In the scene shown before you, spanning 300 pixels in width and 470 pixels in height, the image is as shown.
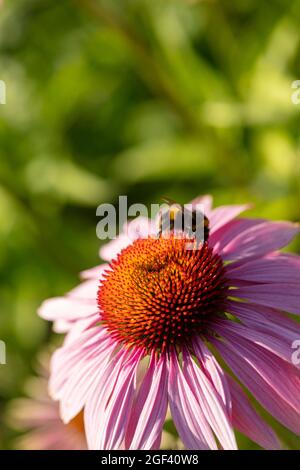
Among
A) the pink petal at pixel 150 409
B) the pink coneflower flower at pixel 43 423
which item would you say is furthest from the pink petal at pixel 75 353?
the pink coneflower flower at pixel 43 423

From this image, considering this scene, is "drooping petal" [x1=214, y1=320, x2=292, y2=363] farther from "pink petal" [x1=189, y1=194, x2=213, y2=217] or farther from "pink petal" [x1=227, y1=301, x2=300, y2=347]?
"pink petal" [x1=189, y1=194, x2=213, y2=217]

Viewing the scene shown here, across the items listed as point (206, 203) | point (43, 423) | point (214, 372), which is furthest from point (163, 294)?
point (43, 423)

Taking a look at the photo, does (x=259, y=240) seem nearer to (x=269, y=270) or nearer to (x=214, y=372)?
(x=269, y=270)

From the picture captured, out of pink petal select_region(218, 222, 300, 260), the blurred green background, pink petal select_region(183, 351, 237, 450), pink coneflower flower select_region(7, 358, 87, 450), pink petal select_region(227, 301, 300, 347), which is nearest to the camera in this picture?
pink petal select_region(183, 351, 237, 450)

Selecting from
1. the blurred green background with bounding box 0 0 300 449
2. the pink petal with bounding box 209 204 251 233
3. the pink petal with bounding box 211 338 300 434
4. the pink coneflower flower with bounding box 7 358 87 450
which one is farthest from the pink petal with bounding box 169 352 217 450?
the blurred green background with bounding box 0 0 300 449

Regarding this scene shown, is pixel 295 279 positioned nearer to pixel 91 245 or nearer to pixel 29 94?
pixel 91 245

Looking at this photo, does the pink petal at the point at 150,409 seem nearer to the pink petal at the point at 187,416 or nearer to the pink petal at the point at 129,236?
the pink petal at the point at 187,416
